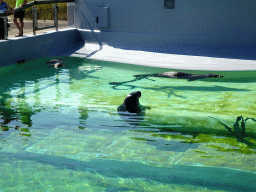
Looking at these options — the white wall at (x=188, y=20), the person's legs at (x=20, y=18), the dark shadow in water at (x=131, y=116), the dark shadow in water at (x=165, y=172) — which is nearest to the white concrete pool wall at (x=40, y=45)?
the person's legs at (x=20, y=18)

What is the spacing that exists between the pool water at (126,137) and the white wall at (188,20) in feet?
7.34

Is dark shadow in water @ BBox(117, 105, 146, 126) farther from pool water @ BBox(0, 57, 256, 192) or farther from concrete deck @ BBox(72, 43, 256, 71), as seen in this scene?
concrete deck @ BBox(72, 43, 256, 71)

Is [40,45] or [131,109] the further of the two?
[40,45]

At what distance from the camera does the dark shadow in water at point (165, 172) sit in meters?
3.83

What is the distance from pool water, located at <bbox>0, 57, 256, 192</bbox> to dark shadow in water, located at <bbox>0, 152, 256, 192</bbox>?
0.04 feet

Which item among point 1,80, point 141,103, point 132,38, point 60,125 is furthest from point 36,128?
point 132,38

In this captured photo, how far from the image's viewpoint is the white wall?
33.2ft

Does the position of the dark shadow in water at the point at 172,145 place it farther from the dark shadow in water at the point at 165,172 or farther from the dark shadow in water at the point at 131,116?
the dark shadow in water at the point at 131,116

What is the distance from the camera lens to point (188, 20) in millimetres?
10750

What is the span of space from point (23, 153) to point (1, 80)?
460cm

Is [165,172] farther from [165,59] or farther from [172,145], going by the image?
[165,59]

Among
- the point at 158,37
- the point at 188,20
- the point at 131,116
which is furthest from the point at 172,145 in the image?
the point at 158,37

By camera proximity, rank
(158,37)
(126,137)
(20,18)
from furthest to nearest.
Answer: (158,37), (20,18), (126,137)

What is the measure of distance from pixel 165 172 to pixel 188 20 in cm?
755
